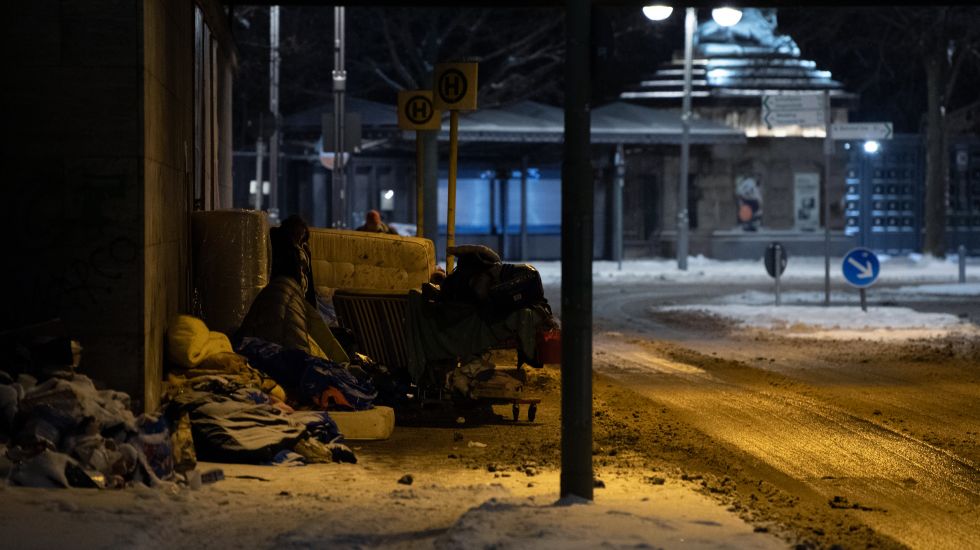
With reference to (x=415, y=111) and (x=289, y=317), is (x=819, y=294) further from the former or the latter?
(x=289, y=317)

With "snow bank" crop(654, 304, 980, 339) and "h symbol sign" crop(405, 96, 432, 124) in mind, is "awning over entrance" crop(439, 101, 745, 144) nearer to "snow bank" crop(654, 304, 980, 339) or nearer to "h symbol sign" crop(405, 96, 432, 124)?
"snow bank" crop(654, 304, 980, 339)

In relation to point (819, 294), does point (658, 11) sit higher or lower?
higher

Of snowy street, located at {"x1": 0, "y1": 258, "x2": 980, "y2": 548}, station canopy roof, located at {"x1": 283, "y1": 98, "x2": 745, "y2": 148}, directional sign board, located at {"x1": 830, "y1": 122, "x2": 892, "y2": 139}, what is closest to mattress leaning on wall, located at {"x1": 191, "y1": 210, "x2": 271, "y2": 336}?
snowy street, located at {"x1": 0, "y1": 258, "x2": 980, "y2": 548}

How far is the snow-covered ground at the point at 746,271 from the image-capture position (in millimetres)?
A: 36500

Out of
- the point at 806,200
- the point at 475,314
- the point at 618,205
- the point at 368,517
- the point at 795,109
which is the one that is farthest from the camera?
the point at 806,200

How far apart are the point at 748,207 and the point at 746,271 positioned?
17.0ft

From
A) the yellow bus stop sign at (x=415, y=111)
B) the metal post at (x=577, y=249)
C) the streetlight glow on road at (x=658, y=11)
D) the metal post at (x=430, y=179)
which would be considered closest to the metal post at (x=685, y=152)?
the metal post at (x=430, y=179)

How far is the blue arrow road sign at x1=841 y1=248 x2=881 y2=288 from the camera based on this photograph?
22.8m

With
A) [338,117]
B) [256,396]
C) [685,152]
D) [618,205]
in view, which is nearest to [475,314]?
[256,396]

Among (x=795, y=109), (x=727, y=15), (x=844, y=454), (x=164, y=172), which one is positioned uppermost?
(x=727, y=15)

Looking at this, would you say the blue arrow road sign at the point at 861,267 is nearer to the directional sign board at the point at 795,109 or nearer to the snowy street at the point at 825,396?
the snowy street at the point at 825,396

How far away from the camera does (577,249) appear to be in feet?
24.4

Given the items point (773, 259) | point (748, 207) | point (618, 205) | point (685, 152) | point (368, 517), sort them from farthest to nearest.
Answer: point (748, 207), point (618, 205), point (685, 152), point (773, 259), point (368, 517)

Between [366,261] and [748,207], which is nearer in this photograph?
[366,261]
